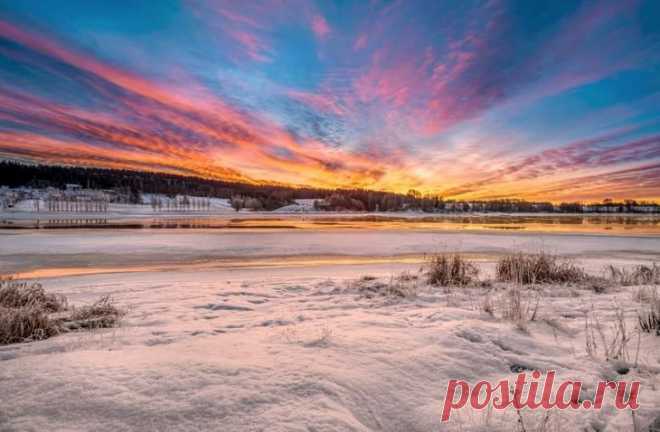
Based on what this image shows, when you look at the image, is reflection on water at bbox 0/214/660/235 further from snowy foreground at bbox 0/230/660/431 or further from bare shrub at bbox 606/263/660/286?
snowy foreground at bbox 0/230/660/431

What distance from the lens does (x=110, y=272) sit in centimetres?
1020

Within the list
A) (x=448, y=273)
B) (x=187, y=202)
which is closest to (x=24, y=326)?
(x=448, y=273)

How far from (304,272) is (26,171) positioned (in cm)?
17098

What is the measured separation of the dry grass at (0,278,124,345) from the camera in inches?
144

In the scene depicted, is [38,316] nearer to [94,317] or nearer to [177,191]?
[94,317]

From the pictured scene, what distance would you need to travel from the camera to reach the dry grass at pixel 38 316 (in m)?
3.66

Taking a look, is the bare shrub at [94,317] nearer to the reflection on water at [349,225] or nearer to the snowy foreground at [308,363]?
the snowy foreground at [308,363]

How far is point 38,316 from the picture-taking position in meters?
3.92

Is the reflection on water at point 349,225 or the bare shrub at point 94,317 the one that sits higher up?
the reflection on water at point 349,225

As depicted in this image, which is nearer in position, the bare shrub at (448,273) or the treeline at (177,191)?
the bare shrub at (448,273)

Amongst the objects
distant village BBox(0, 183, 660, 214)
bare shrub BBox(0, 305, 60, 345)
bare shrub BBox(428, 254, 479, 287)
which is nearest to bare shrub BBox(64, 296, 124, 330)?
bare shrub BBox(0, 305, 60, 345)

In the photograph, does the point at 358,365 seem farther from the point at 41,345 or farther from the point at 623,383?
the point at 41,345

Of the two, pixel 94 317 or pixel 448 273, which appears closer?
pixel 94 317

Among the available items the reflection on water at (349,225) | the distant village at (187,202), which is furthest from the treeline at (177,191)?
the reflection on water at (349,225)
